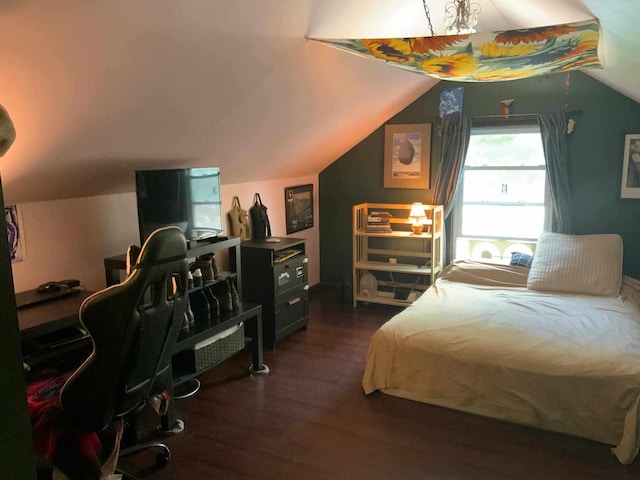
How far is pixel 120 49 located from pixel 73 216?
133 centimetres

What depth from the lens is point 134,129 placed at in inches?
100

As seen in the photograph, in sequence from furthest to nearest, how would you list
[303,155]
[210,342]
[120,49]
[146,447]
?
[303,155], [210,342], [146,447], [120,49]

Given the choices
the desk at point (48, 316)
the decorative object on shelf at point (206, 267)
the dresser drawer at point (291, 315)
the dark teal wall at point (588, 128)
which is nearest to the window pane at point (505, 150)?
the dark teal wall at point (588, 128)

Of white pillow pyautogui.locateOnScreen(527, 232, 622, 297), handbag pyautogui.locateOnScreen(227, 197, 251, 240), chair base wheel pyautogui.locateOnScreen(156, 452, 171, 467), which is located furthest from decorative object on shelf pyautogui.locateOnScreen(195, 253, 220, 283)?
white pillow pyautogui.locateOnScreen(527, 232, 622, 297)

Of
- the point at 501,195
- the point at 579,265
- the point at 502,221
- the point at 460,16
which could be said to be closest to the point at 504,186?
the point at 501,195

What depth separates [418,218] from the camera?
4816 mm

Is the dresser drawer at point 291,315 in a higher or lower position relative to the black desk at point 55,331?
lower

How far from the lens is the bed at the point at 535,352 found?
253 cm

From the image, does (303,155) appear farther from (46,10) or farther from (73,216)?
(46,10)

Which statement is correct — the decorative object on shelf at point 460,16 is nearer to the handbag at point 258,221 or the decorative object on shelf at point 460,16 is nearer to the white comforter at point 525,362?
the white comforter at point 525,362

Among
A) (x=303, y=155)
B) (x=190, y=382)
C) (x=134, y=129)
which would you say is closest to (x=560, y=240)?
(x=303, y=155)

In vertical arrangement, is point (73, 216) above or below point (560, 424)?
above

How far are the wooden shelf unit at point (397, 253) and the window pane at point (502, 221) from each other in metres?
0.36

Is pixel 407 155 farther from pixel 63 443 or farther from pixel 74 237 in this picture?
pixel 63 443
